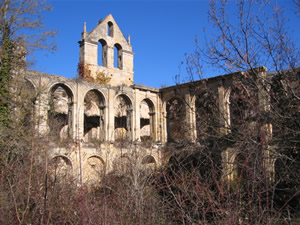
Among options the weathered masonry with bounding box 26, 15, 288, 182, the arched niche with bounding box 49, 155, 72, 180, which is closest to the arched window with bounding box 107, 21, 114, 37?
the weathered masonry with bounding box 26, 15, 288, 182

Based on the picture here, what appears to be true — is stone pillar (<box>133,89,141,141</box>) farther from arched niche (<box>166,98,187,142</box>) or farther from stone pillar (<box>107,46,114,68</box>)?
stone pillar (<box>107,46,114,68</box>)

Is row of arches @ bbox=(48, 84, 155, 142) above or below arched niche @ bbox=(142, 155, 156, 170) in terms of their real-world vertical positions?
above

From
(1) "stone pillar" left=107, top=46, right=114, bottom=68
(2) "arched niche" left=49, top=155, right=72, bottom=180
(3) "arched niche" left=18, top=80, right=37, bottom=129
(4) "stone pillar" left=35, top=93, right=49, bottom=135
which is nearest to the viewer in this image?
(2) "arched niche" left=49, top=155, right=72, bottom=180

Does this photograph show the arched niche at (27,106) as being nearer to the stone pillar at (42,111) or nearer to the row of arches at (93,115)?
the stone pillar at (42,111)

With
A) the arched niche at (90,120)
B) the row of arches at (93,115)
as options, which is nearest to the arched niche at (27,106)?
the row of arches at (93,115)

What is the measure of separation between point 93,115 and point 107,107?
516cm

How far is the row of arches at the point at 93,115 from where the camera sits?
1734cm

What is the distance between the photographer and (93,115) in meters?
23.5

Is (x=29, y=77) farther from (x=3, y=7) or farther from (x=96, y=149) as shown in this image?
(x=96, y=149)

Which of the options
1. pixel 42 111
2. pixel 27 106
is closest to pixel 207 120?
pixel 27 106

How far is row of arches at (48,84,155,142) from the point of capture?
17344 mm

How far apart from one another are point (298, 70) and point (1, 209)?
24.1 feet

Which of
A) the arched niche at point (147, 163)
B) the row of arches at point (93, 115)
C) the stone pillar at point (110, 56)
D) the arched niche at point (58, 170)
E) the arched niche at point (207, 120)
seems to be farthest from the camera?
the stone pillar at point (110, 56)

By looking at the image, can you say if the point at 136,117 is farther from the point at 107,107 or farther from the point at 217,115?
the point at 217,115
